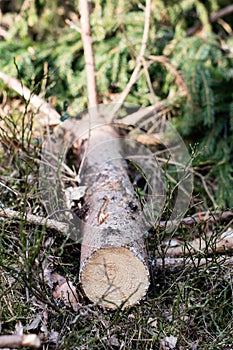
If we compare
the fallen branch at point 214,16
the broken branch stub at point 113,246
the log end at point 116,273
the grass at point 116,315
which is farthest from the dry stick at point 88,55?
the log end at point 116,273

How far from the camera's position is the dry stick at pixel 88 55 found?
2.66m

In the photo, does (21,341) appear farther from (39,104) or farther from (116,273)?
(39,104)

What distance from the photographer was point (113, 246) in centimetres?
166

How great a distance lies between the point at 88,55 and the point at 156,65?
53 cm

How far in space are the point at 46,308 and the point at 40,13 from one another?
2590mm

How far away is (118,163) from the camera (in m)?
2.33

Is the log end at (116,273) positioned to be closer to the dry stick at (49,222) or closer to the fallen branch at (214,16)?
the dry stick at (49,222)

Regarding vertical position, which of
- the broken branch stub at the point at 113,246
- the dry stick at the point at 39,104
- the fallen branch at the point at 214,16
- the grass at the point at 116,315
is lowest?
the grass at the point at 116,315

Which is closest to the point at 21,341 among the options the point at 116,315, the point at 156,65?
the point at 116,315

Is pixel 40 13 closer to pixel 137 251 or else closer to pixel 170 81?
pixel 170 81

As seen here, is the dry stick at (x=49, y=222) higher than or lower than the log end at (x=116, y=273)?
higher

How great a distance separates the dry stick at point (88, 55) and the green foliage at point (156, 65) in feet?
0.52

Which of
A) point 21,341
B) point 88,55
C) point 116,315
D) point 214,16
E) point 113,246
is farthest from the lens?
point 214,16

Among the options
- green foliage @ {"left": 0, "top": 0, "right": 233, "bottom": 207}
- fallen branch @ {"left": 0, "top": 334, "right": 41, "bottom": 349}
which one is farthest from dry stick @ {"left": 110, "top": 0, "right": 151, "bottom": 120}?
fallen branch @ {"left": 0, "top": 334, "right": 41, "bottom": 349}
